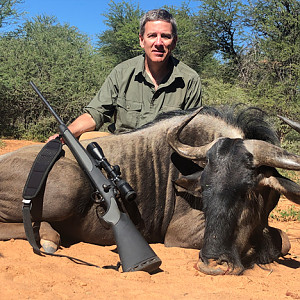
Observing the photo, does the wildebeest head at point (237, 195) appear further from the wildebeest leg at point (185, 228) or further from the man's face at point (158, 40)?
the man's face at point (158, 40)

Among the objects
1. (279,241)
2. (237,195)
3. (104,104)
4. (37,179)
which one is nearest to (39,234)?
(37,179)

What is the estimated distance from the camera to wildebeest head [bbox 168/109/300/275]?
115 inches

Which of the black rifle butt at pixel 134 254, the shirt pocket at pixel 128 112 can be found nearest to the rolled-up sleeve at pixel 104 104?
the shirt pocket at pixel 128 112

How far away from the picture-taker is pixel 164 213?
3.95 metres

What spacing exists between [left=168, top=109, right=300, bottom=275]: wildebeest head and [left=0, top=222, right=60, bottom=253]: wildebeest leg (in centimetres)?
135

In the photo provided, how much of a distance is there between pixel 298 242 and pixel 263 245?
131 cm

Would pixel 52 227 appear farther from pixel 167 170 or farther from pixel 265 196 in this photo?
pixel 265 196

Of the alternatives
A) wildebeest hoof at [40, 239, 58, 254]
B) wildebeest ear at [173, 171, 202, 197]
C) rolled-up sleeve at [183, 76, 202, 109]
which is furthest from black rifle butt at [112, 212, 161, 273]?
rolled-up sleeve at [183, 76, 202, 109]

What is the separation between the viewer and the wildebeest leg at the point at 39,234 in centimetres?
339

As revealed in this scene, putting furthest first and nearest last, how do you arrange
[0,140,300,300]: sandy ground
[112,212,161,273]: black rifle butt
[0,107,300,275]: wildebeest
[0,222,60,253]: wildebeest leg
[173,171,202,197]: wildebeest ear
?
1. [173,171,202,197]: wildebeest ear
2. [0,222,60,253]: wildebeest leg
3. [0,107,300,275]: wildebeest
4. [112,212,161,273]: black rifle butt
5. [0,140,300,300]: sandy ground

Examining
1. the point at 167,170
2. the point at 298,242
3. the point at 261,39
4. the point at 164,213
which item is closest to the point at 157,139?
the point at 167,170

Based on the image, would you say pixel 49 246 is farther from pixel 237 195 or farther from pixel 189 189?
pixel 237 195

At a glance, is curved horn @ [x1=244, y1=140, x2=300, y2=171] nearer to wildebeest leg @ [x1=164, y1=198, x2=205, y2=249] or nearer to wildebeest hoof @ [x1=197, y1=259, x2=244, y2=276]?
wildebeest hoof @ [x1=197, y1=259, x2=244, y2=276]

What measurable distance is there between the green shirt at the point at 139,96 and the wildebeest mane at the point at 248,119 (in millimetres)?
903
